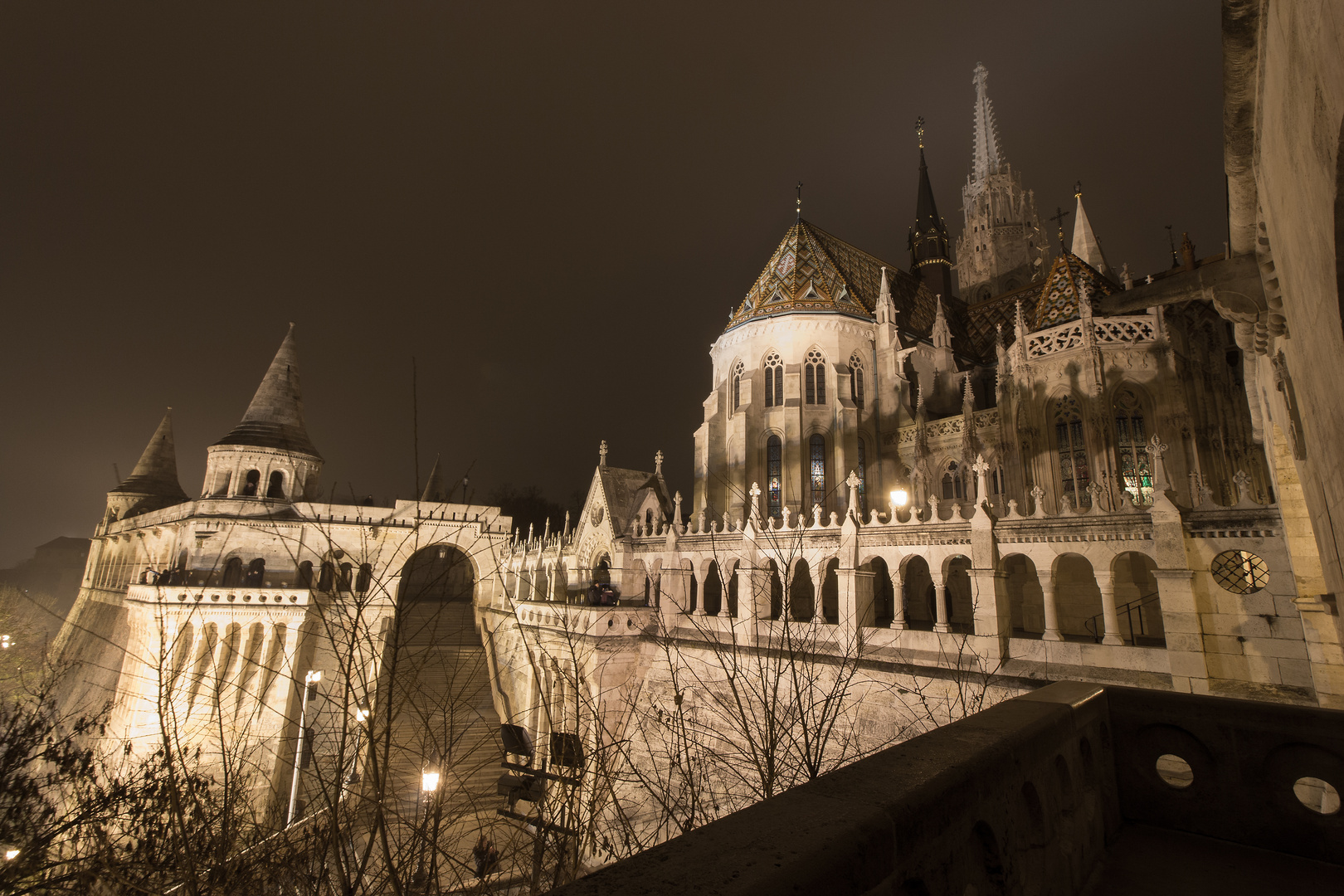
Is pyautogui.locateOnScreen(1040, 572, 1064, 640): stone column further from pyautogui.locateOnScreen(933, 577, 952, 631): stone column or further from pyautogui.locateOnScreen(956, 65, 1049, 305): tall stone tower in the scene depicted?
pyautogui.locateOnScreen(956, 65, 1049, 305): tall stone tower

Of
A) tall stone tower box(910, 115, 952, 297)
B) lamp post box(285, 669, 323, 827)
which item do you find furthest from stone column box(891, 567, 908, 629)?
tall stone tower box(910, 115, 952, 297)

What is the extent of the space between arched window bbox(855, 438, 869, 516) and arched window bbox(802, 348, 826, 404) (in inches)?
111

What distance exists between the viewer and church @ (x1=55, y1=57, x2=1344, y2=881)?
8.70 metres

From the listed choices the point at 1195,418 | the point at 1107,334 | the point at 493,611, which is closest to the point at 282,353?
the point at 493,611

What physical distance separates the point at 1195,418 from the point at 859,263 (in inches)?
715

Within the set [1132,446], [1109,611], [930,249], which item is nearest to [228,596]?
[1109,611]

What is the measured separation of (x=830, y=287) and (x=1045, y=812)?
2800 cm

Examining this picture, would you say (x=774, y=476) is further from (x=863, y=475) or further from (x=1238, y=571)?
(x=1238, y=571)

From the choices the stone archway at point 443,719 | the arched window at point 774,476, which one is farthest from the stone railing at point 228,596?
the arched window at point 774,476

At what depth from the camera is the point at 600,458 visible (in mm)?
26469

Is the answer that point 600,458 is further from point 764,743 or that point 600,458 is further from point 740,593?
point 764,743

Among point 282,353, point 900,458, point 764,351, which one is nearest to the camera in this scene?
point 900,458

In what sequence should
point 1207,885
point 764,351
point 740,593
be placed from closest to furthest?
point 1207,885 < point 740,593 < point 764,351

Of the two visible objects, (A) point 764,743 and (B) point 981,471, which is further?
(B) point 981,471
